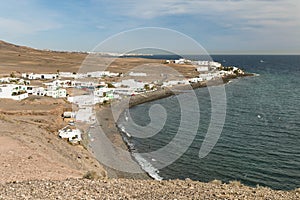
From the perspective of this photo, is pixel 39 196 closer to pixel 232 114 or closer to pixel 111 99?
pixel 232 114

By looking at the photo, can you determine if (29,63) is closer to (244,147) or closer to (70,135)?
(70,135)

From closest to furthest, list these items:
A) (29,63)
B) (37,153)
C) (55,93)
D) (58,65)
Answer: (37,153) → (55,93) → (29,63) → (58,65)

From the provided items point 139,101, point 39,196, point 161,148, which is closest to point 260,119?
point 161,148

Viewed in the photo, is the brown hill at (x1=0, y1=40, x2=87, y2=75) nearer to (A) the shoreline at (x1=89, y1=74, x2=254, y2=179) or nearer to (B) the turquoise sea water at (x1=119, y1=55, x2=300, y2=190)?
(A) the shoreline at (x1=89, y1=74, x2=254, y2=179)

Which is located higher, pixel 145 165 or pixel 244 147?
pixel 244 147

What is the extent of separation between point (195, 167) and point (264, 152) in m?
6.73

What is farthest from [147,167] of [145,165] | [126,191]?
[126,191]

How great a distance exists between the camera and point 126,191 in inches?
397

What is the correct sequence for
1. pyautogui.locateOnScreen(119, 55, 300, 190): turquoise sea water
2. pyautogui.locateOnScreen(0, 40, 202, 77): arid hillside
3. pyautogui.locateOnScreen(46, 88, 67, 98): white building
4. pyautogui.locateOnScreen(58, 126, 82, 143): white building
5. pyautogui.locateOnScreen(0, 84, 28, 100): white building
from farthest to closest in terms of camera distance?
pyautogui.locateOnScreen(0, 40, 202, 77): arid hillside → pyautogui.locateOnScreen(46, 88, 67, 98): white building → pyautogui.locateOnScreen(0, 84, 28, 100): white building → pyautogui.locateOnScreen(58, 126, 82, 143): white building → pyautogui.locateOnScreen(119, 55, 300, 190): turquoise sea water

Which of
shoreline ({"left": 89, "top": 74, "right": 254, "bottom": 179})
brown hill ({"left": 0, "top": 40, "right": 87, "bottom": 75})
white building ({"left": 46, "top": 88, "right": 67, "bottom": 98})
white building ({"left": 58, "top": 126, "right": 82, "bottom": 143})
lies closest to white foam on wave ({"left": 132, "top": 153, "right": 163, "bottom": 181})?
shoreline ({"left": 89, "top": 74, "right": 254, "bottom": 179})

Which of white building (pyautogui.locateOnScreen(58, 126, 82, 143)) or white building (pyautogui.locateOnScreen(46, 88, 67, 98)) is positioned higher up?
white building (pyautogui.locateOnScreen(46, 88, 67, 98))

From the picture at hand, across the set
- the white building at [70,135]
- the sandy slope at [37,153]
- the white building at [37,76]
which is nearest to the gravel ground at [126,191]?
the sandy slope at [37,153]

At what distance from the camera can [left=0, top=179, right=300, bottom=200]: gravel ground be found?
30.1 ft

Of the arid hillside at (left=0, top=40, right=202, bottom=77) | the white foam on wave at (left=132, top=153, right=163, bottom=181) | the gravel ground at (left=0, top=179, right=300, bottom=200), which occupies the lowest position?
the white foam on wave at (left=132, top=153, right=163, bottom=181)
